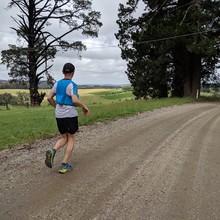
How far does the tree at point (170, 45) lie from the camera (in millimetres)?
23500

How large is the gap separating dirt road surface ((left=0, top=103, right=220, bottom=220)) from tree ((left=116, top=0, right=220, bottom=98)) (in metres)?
16.8

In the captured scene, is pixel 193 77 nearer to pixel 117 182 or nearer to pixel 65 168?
pixel 65 168

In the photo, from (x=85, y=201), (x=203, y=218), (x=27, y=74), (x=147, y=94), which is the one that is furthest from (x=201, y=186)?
(x=27, y=74)

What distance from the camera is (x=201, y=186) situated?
4.85 m

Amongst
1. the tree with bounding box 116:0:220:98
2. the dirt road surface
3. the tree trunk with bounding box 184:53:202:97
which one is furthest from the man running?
the tree trunk with bounding box 184:53:202:97

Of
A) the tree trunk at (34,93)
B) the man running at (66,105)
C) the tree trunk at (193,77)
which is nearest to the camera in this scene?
the man running at (66,105)

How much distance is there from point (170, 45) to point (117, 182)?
20746mm

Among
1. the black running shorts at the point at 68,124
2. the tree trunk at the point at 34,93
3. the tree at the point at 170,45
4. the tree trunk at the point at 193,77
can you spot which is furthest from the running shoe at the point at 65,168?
the tree trunk at the point at 34,93

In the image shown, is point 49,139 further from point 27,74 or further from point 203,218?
point 27,74

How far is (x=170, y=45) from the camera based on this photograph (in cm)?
2423

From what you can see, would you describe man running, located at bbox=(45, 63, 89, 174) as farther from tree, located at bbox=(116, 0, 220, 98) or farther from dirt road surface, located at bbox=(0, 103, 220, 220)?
tree, located at bbox=(116, 0, 220, 98)

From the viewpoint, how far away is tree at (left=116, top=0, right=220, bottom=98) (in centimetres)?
2350

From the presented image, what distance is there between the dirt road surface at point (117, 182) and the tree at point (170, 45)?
16.8 m

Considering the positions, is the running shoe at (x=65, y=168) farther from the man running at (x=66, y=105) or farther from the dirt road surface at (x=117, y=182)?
the dirt road surface at (x=117, y=182)
